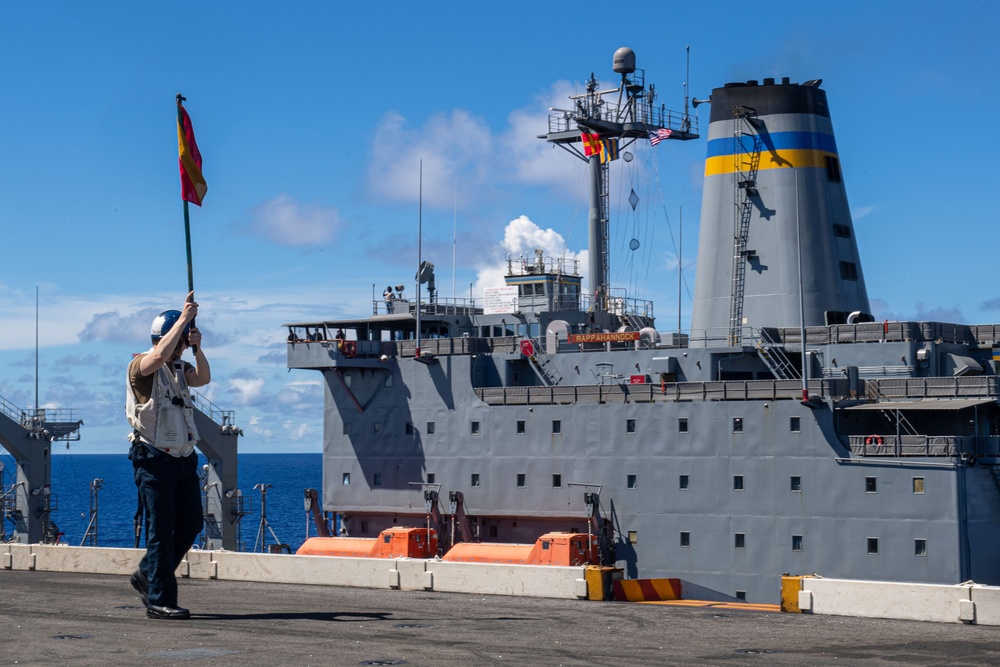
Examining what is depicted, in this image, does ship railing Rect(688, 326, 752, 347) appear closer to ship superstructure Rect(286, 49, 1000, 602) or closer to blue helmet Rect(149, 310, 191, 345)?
ship superstructure Rect(286, 49, 1000, 602)

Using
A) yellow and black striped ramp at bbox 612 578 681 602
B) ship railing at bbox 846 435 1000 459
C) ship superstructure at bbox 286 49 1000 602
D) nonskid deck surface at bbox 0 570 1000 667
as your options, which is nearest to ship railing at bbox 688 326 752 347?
ship superstructure at bbox 286 49 1000 602

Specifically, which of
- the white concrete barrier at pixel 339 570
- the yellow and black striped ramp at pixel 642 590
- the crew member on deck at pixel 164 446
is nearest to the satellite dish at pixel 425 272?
the white concrete barrier at pixel 339 570

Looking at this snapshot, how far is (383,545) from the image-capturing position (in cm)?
4184

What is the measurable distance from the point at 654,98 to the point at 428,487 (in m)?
17.8

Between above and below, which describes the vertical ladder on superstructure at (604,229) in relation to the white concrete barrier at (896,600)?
above

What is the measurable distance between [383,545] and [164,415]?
2532cm

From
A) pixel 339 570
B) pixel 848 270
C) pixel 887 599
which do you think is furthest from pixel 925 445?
pixel 339 570

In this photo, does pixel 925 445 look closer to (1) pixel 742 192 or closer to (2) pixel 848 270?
(2) pixel 848 270

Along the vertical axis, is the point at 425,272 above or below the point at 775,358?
above

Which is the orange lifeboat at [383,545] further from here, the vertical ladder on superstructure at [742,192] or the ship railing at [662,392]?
the vertical ladder on superstructure at [742,192]

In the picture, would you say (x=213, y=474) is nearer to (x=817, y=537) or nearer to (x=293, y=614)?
(x=817, y=537)

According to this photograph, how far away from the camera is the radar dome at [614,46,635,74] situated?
4812cm

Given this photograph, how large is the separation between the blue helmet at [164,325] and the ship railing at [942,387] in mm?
25105

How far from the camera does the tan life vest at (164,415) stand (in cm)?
1714
